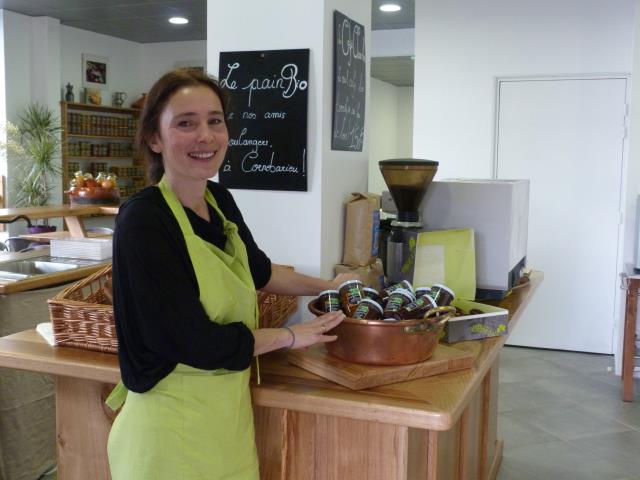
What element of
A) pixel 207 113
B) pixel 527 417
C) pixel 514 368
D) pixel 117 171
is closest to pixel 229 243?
pixel 207 113

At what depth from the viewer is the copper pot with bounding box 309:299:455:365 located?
164cm

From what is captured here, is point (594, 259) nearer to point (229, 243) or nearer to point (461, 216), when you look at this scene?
point (461, 216)

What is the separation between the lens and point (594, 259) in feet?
16.4

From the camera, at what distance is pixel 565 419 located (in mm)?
3889

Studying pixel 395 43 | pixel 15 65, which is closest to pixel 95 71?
pixel 15 65

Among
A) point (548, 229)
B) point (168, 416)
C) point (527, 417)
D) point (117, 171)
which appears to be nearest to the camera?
point (168, 416)

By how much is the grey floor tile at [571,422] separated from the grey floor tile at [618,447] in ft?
0.19

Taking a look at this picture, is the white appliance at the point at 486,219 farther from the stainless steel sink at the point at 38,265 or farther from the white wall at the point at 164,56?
the white wall at the point at 164,56

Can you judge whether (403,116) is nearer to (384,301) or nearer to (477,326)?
(477,326)

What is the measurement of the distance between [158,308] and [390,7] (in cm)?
587

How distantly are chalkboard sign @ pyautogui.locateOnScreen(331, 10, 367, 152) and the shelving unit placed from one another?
5959 mm

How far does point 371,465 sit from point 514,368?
3355 mm

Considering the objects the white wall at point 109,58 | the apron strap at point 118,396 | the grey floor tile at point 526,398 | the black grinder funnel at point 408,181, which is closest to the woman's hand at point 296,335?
the apron strap at point 118,396

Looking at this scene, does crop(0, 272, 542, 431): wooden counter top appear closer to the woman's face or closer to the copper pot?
the copper pot
